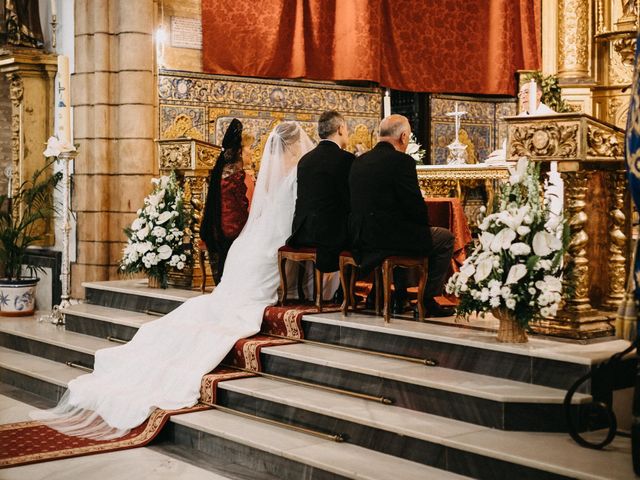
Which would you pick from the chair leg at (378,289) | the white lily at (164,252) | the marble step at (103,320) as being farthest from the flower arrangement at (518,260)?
the white lily at (164,252)

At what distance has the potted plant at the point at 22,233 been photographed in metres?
8.89

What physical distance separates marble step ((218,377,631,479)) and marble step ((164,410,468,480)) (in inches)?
2.6

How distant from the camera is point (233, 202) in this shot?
24.1 feet

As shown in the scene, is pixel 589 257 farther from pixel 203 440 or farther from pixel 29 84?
pixel 29 84

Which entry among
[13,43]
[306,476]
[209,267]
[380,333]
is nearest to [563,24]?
[209,267]

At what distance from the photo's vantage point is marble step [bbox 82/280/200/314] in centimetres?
741

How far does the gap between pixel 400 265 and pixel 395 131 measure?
2.83 ft

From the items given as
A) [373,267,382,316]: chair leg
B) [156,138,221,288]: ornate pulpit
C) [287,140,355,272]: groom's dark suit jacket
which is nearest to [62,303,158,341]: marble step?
[156,138,221,288]: ornate pulpit

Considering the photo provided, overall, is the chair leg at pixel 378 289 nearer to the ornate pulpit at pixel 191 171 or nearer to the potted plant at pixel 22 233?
the ornate pulpit at pixel 191 171

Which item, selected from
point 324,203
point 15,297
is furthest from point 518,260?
point 15,297

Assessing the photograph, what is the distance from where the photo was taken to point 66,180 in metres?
7.90

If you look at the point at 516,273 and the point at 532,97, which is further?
the point at 532,97

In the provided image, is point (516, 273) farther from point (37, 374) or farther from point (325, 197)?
point (37, 374)

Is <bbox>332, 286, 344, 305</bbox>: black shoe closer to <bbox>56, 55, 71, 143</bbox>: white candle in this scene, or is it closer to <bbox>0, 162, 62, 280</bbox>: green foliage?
<bbox>56, 55, 71, 143</bbox>: white candle
